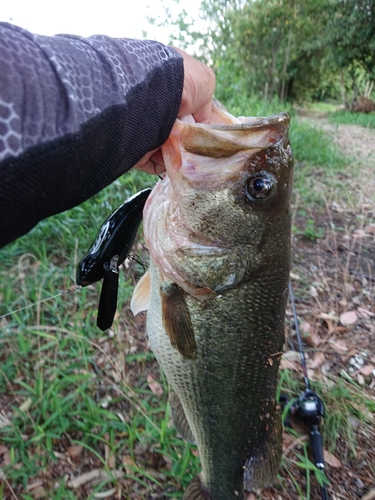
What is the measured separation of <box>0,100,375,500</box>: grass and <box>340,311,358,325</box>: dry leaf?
44cm

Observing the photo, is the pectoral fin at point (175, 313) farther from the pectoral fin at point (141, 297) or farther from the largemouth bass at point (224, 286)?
the pectoral fin at point (141, 297)

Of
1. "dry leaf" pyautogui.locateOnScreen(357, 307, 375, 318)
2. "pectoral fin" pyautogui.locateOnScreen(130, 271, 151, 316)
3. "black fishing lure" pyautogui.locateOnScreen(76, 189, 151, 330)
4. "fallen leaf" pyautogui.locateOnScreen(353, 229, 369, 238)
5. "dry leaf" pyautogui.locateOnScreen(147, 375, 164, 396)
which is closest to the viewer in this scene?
"black fishing lure" pyautogui.locateOnScreen(76, 189, 151, 330)

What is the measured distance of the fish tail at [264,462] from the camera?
158cm

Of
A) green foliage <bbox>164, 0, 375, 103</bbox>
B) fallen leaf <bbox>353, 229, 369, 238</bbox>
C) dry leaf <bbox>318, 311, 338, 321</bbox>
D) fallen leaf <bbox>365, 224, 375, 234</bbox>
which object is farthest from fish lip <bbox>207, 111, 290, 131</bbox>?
green foliage <bbox>164, 0, 375, 103</bbox>

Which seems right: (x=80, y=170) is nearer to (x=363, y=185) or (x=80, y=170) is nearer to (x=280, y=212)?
(x=280, y=212)

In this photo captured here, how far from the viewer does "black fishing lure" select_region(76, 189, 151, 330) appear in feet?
5.08

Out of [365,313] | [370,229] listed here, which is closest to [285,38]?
[370,229]

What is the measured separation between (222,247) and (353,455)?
1.59 m

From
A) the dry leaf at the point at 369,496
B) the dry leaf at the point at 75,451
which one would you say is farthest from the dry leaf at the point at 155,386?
the dry leaf at the point at 369,496

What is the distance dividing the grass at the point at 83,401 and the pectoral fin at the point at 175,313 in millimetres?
856

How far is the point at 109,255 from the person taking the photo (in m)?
1.56

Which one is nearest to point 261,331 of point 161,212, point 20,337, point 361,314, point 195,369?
point 195,369

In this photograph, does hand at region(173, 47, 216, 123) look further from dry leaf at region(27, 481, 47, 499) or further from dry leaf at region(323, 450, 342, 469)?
dry leaf at region(323, 450, 342, 469)

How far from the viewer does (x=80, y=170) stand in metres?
1.03
